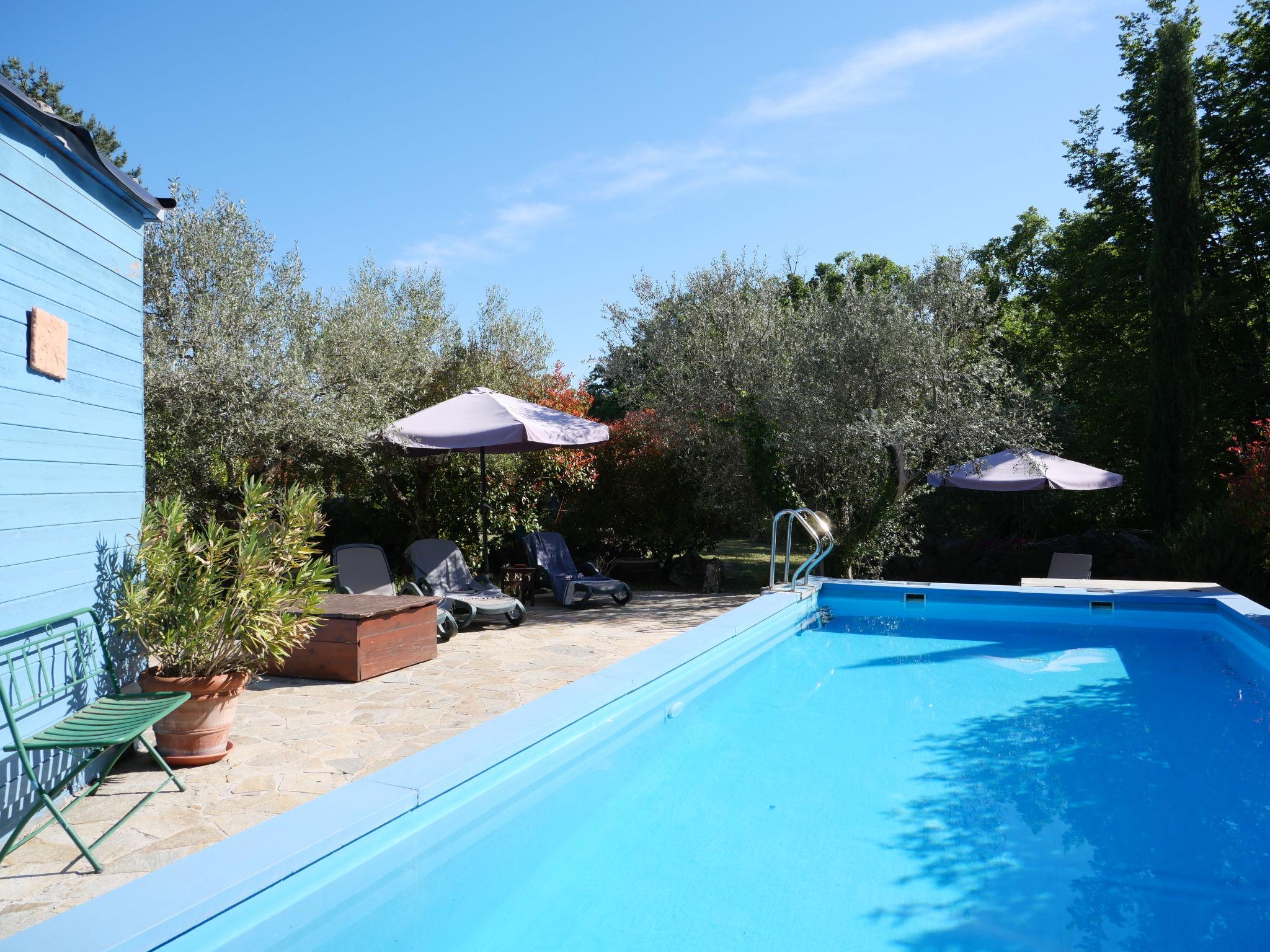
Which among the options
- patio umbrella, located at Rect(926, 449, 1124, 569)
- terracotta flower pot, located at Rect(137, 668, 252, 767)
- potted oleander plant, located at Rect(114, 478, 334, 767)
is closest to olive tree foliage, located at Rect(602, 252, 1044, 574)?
patio umbrella, located at Rect(926, 449, 1124, 569)

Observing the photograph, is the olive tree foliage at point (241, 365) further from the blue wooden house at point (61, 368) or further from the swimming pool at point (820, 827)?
the swimming pool at point (820, 827)

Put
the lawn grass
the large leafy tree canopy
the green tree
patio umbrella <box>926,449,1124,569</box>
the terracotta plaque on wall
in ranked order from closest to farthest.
Result: the terracotta plaque on wall < patio umbrella <box>926,449,1124,569</box> < the lawn grass < the large leafy tree canopy < the green tree

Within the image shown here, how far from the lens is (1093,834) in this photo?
13.7 ft

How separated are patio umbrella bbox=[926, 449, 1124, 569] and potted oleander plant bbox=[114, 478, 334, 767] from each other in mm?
8452

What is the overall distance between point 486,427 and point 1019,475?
24.2ft

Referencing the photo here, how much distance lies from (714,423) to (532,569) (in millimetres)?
3202

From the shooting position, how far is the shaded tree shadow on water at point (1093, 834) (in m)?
3.31

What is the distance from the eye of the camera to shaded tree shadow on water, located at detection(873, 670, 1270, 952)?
3.31 metres

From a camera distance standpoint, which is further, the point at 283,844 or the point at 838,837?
the point at 838,837

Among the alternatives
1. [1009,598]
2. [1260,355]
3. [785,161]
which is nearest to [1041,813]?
[1009,598]

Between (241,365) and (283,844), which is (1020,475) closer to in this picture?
(241,365)

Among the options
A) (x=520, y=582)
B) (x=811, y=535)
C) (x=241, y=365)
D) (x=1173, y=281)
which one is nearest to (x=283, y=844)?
(x=241, y=365)

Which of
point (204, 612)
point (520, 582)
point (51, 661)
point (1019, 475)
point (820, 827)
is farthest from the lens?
point (1019, 475)

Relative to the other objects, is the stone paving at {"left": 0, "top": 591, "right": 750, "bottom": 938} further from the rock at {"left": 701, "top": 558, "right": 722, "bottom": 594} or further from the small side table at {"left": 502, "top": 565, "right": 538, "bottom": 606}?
the rock at {"left": 701, "top": 558, "right": 722, "bottom": 594}
